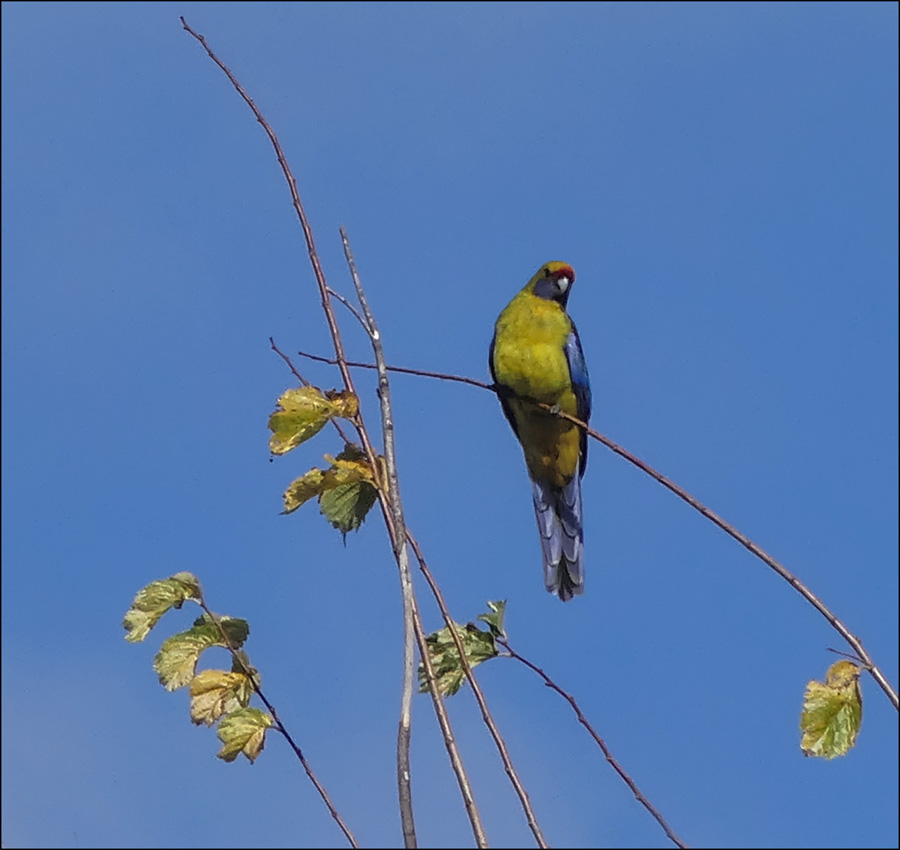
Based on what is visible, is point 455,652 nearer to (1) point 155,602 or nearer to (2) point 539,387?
(1) point 155,602

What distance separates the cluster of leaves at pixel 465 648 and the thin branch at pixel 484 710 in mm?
480

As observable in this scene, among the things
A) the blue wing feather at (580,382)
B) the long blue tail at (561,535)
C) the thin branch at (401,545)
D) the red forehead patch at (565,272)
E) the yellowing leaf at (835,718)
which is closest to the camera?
the thin branch at (401,545)

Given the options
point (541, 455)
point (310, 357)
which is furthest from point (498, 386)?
point (310, 357)

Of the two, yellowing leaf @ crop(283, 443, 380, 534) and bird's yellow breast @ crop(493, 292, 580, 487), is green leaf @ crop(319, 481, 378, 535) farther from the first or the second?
bird's yellow breast @ crop(493, 292, 580, 487)

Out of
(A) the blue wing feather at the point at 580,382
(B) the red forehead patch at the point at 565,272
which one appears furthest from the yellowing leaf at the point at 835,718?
(B) the red forehead patch at the point at 565,272

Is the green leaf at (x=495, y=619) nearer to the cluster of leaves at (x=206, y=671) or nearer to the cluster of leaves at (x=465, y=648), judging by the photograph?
the cluster of leaves at (x=465, y=648)

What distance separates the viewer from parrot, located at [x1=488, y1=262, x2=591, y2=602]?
597 centimetres

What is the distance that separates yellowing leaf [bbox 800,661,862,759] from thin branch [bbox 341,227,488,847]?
80cm

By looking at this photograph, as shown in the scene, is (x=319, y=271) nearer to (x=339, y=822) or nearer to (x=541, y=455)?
(x=339, y=822)

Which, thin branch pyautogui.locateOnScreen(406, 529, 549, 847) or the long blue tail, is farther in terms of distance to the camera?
the long blue tail

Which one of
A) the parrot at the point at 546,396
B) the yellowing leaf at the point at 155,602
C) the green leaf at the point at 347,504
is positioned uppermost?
the parrot at the point at 546,396

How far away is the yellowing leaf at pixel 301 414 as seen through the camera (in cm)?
297

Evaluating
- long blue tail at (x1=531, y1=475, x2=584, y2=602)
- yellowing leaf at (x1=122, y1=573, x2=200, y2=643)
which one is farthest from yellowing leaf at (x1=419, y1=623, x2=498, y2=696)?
long blue tail at (x1=531, y1=475, x2=584, y2=602)

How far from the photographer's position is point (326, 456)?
2949mm
